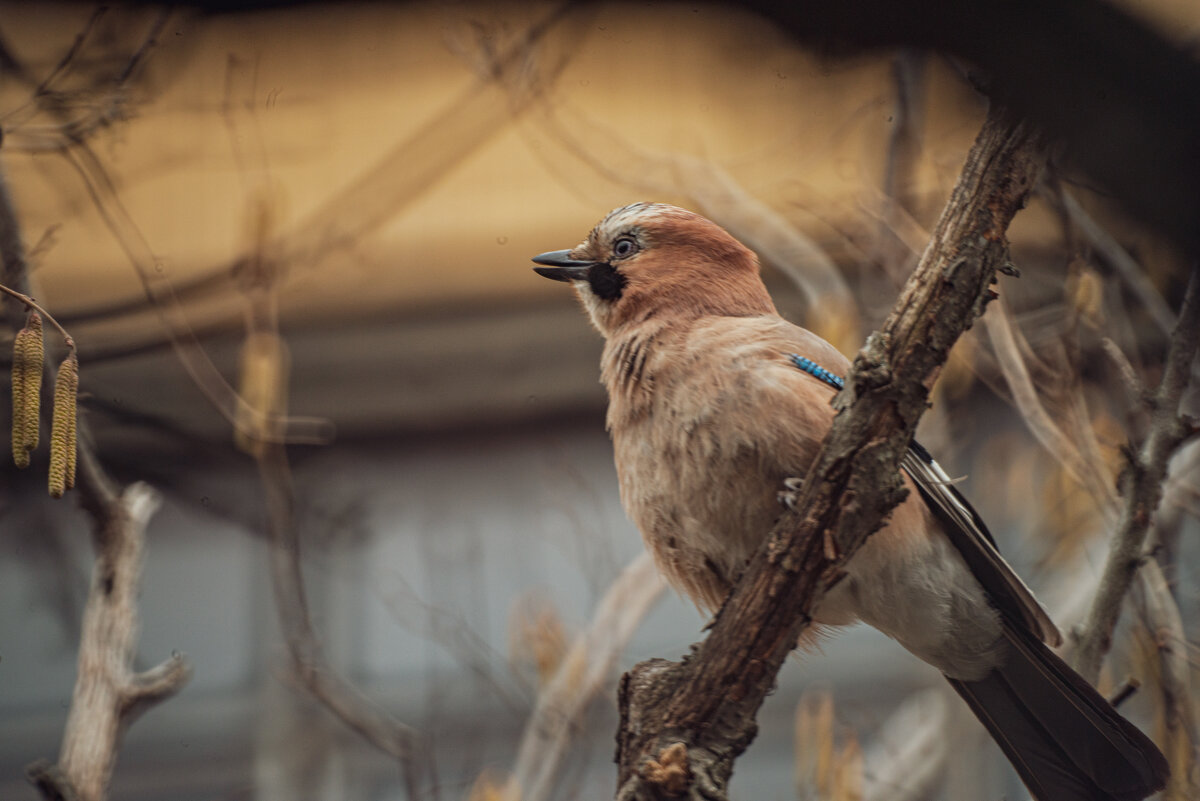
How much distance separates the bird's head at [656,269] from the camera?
210cm

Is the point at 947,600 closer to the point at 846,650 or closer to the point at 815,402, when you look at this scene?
the point at 815,402

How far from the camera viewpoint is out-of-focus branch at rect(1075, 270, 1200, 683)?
1.93 m

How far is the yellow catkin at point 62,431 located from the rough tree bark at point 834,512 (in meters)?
0.90

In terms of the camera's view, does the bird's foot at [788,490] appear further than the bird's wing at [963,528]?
No

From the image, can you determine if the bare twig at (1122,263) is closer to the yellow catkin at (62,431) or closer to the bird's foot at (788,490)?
the bird's foot at (788,490)

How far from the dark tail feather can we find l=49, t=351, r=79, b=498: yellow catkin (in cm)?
164

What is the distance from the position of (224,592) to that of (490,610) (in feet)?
2.59

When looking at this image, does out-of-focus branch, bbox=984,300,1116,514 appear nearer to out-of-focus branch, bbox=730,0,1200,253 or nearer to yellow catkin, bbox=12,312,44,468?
out-of-focus branch, bbox=730,0,1200,253

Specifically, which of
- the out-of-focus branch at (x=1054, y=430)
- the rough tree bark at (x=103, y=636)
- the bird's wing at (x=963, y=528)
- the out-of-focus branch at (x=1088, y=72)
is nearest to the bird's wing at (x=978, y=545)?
the bird's wing at (x=963, y=528)

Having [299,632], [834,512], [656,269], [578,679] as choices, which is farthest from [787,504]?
[299,632]

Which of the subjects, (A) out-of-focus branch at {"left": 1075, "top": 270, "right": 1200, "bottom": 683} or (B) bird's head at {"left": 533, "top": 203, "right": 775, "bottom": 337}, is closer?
(A) out-of-focus branch at {"left": 1075, "top": 270, "right": 1200, "bottom": 683}

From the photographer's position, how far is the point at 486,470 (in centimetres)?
359

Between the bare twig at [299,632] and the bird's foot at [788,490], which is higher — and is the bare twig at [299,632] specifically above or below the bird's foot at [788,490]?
below

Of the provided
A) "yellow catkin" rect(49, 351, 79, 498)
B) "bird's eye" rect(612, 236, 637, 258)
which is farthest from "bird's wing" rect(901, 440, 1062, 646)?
"yellow catkin" rect(49, 351, 79, 498)
